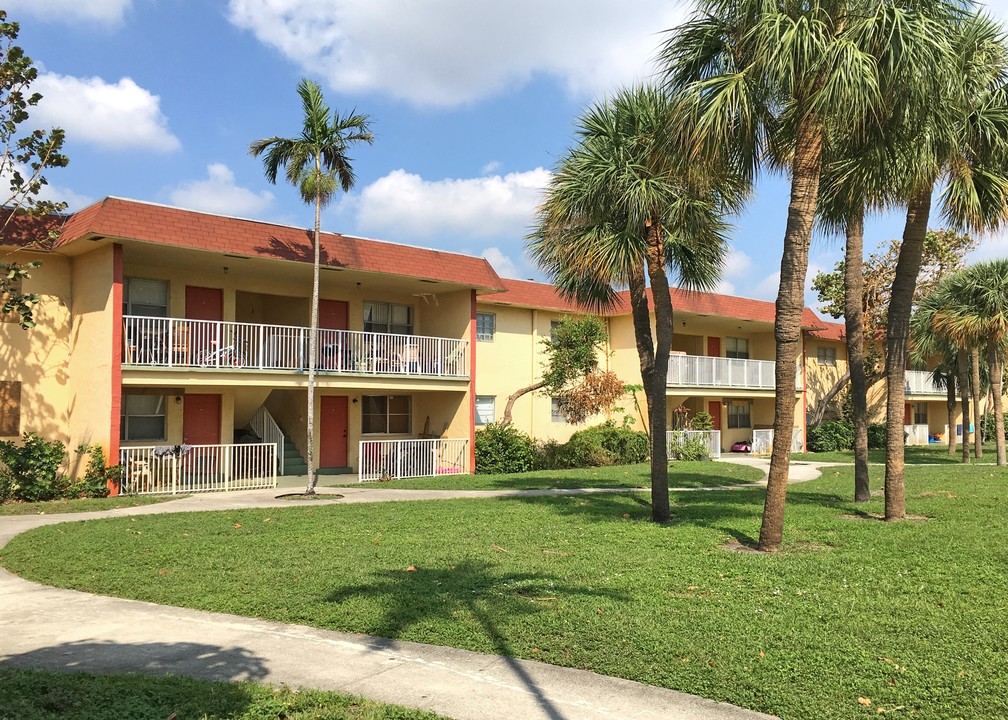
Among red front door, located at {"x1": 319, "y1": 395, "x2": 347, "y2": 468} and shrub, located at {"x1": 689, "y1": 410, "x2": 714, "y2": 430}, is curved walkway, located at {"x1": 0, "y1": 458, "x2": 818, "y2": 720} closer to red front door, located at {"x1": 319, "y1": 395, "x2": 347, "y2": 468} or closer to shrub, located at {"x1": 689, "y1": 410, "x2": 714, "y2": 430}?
red front door, located at {"x1": 319, "y1": 395, "x2": 347, "y2": 468}

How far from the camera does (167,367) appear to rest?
17.9 metres

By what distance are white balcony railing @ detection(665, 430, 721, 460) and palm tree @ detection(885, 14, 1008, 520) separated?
16.2 m

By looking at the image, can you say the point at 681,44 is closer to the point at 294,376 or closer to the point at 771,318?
the point at 294,376

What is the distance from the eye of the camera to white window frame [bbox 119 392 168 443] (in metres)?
20.0

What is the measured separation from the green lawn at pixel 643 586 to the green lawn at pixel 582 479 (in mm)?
5339

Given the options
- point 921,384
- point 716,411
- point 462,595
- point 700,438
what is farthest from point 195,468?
point 921,384

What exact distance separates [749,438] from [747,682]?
33.3 meters

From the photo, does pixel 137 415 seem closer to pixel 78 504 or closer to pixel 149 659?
pixel 78 504

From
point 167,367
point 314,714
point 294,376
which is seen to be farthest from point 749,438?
point 314,714

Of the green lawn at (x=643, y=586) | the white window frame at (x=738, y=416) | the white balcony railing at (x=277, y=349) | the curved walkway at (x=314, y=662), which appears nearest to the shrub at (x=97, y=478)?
the white balcony railing at (x=277, y=349)

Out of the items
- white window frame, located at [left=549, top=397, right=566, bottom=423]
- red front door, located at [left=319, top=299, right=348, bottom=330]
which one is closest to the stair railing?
red front door, located at [left=319, top=299, right=348, bottom=330]

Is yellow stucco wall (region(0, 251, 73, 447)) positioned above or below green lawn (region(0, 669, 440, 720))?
above

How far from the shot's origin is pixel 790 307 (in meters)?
10.5

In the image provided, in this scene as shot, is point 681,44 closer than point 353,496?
Yes
